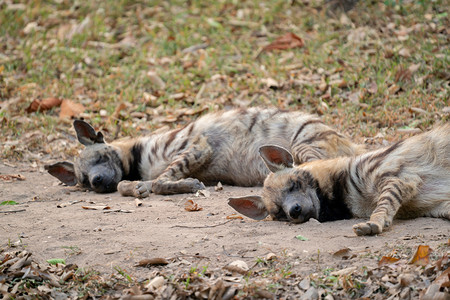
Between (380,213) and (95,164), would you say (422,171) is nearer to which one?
(380,213)

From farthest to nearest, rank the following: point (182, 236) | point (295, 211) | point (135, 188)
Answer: point (135, 188) → point (295, 211) → point (182, 236)

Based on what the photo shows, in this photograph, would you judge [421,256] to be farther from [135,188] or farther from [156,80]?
[156,80]

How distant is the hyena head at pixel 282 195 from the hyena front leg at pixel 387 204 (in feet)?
1.79

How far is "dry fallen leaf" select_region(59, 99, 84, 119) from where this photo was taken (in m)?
8.61

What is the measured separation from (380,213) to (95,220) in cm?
230

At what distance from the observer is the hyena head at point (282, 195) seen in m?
4.65

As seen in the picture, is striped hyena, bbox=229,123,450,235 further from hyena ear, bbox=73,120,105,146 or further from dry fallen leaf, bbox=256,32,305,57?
dry fallen leaf, bbox=256,32,305,57

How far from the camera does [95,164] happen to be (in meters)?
6.68

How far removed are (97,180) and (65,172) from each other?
20.3 inches

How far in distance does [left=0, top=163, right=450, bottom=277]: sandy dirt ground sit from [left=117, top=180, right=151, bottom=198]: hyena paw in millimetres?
215

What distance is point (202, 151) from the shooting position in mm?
6516

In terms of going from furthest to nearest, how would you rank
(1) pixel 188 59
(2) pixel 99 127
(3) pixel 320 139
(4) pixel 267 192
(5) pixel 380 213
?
1. (1) pixel 188 59
2. (2) pixel 99 127
3. (3) pixel 320 139
4. (4) pixel 267 192
5. (5) pixel 380 213

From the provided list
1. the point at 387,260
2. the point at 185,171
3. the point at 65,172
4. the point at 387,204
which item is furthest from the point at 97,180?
the point at 387,260

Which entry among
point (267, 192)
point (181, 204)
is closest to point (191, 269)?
point (267, 192)
